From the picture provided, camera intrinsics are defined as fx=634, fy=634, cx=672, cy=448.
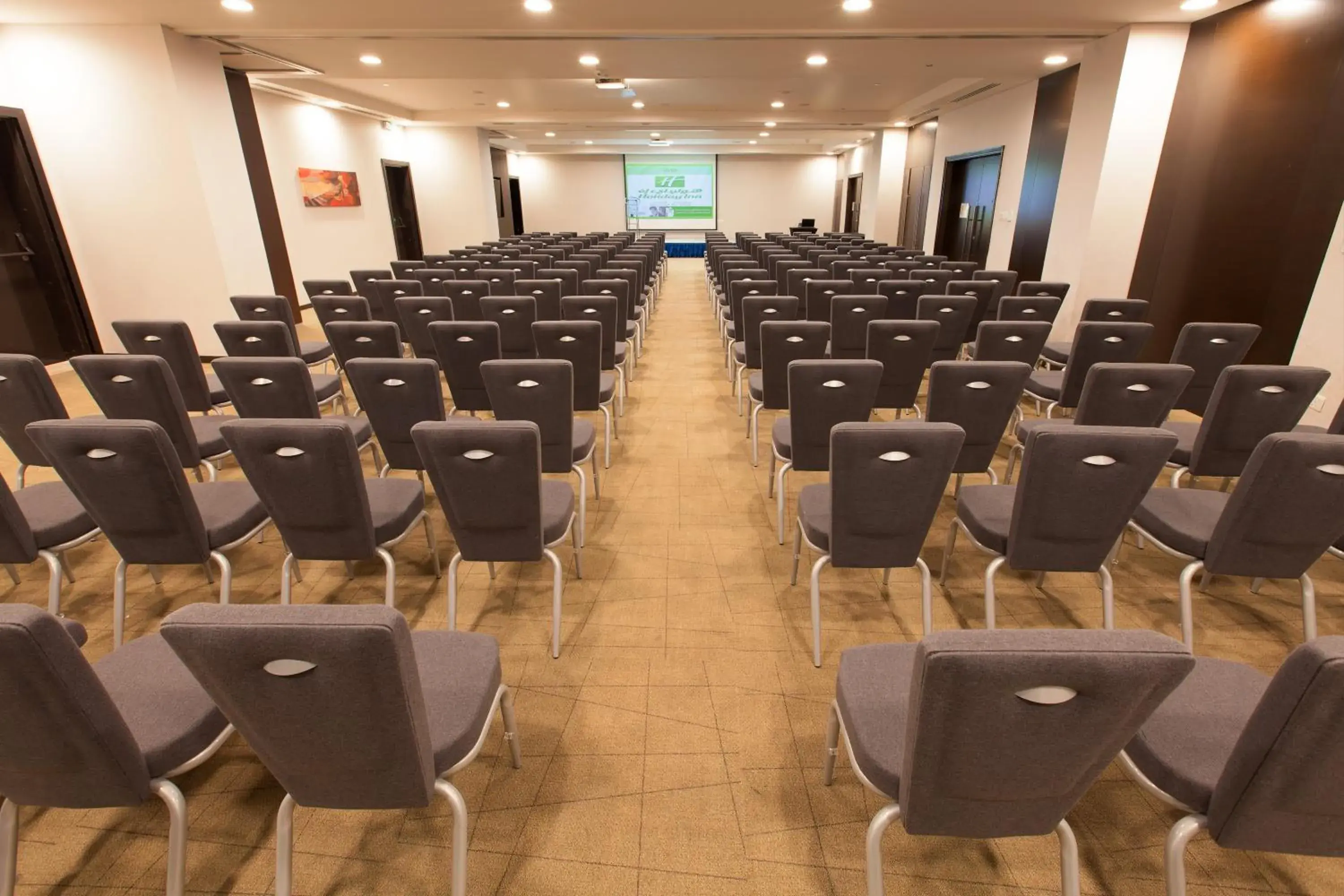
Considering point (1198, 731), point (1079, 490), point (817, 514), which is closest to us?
point (1198, 731)

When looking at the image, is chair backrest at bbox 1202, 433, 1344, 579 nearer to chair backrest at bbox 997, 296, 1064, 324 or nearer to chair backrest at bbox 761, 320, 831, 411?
chair backrest at bbox 761, 320, 831, 411

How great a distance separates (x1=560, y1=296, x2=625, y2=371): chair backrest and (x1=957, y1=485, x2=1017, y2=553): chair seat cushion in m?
2.75

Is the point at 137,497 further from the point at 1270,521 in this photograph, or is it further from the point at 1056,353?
the point at 1056,353

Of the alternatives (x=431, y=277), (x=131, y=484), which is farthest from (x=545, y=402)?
(x=431, y=277)

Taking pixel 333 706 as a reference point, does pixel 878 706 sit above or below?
below

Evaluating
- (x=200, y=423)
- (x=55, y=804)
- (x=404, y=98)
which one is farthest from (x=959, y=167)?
(x=55, y=804)

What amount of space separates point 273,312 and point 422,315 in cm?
125

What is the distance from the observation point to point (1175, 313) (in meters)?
6.44

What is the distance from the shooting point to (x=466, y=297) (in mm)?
5562

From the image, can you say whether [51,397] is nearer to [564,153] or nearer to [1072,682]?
[1072,682]

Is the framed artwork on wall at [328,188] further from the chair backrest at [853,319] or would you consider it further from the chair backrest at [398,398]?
the chair backrest at [853,319]

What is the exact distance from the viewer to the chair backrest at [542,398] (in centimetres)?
285

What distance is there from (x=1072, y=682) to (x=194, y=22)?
8461mm

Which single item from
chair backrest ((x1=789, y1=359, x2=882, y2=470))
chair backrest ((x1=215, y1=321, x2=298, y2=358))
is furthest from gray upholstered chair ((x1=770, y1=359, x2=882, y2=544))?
chair backrest ((x1=215, y1=321, x2=298, y2=358))
